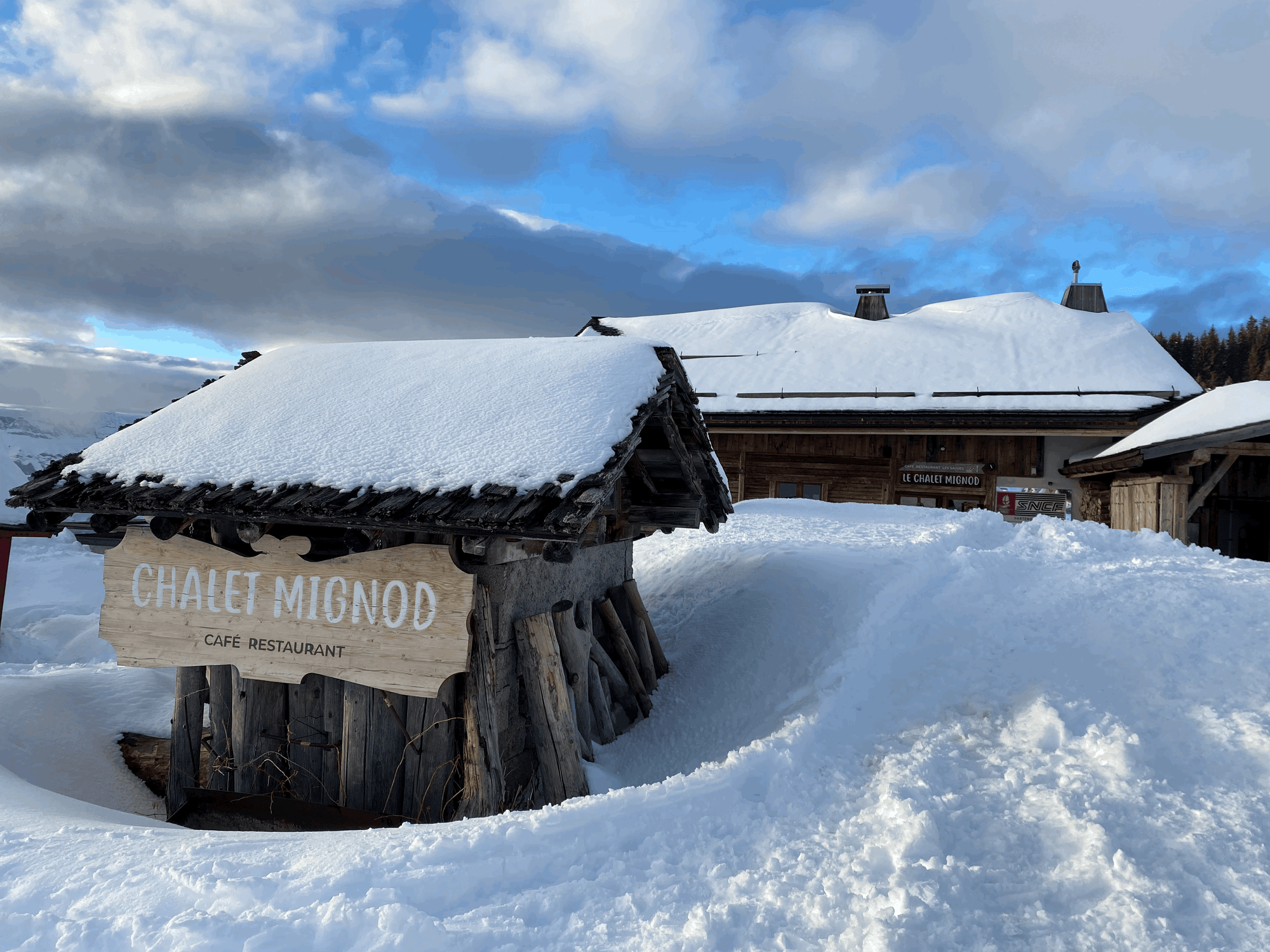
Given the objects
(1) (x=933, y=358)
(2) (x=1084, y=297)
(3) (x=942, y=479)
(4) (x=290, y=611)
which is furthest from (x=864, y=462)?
(4) (x=290, y=611)

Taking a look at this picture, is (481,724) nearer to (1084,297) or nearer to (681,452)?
(681,452)

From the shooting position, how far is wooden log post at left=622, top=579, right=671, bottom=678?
22.4 ft

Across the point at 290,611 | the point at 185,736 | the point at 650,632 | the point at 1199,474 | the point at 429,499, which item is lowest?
the point at 185,736

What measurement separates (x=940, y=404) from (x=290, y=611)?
13.5 m

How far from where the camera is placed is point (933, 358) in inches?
→ 675

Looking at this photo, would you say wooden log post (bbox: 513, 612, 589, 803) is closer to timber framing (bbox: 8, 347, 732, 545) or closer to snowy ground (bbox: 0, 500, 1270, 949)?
snowy ground (bbox: 0, 500, 1270, 949)

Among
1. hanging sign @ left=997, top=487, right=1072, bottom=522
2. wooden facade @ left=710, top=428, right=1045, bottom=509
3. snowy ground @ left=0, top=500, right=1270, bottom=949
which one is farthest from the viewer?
wooden facade @ left=710, top=428, right=1045, bottom=509

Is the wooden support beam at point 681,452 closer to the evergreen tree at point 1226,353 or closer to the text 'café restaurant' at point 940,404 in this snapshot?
the text 'café restaurant' at point 940,404

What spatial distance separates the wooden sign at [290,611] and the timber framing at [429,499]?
0.29 metres

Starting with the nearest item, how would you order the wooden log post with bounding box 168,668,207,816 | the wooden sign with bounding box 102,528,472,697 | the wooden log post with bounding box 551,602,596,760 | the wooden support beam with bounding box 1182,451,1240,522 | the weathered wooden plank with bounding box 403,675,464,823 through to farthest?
the wooden sign with bounding box 102,528,472,697 < the weathered wooden plank with bounding box 403,675,464,823 < the wooden log post with bounding box 168,668,207,816 < the wooden log post with bounding box 551,602,596,760 < the wooden support beam with bounding box 1182,451,1240,522

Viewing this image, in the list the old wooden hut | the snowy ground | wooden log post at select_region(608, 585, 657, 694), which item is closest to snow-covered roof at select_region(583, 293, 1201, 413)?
the snowy ground

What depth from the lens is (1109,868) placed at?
10.5ft

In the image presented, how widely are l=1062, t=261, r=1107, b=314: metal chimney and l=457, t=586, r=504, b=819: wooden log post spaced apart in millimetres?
20751

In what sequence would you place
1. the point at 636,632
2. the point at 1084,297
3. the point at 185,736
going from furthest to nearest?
the point at 1084,297 → the point at 636,632 → the point at 185,736
